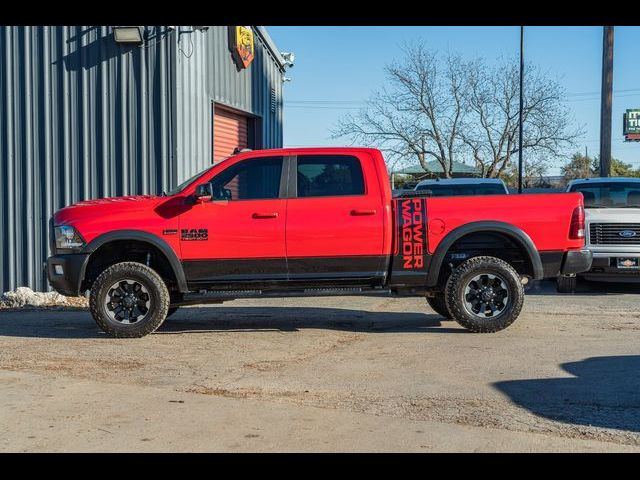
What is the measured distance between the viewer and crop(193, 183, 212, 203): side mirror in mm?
8828

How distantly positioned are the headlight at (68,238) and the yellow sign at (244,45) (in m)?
8.11

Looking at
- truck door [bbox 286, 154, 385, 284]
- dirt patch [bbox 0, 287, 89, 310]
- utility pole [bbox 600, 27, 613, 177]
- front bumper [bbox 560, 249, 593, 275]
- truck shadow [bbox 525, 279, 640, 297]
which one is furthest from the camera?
utility pole [bbox 600, 27, 613, 177]

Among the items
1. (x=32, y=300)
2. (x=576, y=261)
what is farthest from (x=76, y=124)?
(x=576, y=261)

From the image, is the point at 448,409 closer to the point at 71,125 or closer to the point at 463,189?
the point at 463,189

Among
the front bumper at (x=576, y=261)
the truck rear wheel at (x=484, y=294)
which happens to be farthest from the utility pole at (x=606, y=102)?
the truck rear wheel at (x=484, y=294)

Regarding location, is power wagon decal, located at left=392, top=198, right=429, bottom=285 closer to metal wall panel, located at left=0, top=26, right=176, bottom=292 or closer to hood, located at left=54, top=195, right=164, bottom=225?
hood, located at left=54, top=195, right=164, bottom=225

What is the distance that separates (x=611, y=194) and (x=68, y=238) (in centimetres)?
903

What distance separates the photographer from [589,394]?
6289 mm

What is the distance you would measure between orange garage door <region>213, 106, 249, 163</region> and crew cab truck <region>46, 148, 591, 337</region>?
6697 millimetres

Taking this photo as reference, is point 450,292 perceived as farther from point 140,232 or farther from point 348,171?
point 140,232

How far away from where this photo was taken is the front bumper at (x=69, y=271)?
8914 millimetres

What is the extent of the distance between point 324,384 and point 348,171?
3156mm

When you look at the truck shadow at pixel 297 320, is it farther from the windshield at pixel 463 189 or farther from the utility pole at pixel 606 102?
the utility pole at pixel 606 102

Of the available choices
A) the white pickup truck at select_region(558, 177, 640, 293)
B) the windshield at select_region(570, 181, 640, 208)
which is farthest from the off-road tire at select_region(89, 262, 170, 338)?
the windshield at select_region(570, 181, 640, 208)
